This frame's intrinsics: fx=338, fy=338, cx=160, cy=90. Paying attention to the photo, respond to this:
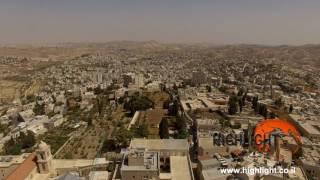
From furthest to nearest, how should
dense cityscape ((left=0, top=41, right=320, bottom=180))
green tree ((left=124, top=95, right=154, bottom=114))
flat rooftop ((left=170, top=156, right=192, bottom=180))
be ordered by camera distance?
green tree ((left=124, top=95, right=154, bottom=114))
dense cityscape ((left=0, top=41, right=320, bottom=180))
flat rooftop ((left=170, top=156, right=192, bottom=180))

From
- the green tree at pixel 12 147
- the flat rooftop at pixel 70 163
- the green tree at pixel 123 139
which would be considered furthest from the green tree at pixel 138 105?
the flat rooftop at pixel 70 163

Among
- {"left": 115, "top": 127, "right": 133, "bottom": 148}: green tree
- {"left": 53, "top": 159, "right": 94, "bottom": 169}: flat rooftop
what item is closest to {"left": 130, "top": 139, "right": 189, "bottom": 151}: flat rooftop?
{"left": 53, "top": 159, "right": 94, "bottom": 169}: flat rooftop

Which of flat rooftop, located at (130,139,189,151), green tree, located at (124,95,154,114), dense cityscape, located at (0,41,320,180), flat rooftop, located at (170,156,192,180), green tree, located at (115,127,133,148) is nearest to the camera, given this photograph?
flat rooftop, located at (170,156,192,180)

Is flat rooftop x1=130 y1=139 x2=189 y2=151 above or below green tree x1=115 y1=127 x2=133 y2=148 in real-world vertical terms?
above

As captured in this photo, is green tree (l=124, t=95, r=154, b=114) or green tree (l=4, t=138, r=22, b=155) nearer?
green tree (l=4, t=138, r=22, b=155)

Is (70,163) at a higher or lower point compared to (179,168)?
lower

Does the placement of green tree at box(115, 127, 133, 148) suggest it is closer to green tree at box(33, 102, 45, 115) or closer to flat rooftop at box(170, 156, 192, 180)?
flat rooftop at box(170, 156, 192, 180)

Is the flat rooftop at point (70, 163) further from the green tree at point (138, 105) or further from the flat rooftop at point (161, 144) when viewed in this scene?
the green tree at point (138, 105)

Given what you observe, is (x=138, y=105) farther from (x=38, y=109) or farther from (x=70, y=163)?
(x=70, y=163)

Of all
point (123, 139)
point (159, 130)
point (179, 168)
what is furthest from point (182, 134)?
point (179, 168)

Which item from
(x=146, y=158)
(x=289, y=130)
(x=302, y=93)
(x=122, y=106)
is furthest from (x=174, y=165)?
(x=302, y=93)

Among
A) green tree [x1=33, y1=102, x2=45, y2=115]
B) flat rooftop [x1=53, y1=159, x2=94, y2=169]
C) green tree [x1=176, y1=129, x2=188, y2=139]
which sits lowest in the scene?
green tree [x1=33, y1=102, x2=45, y2=115]
